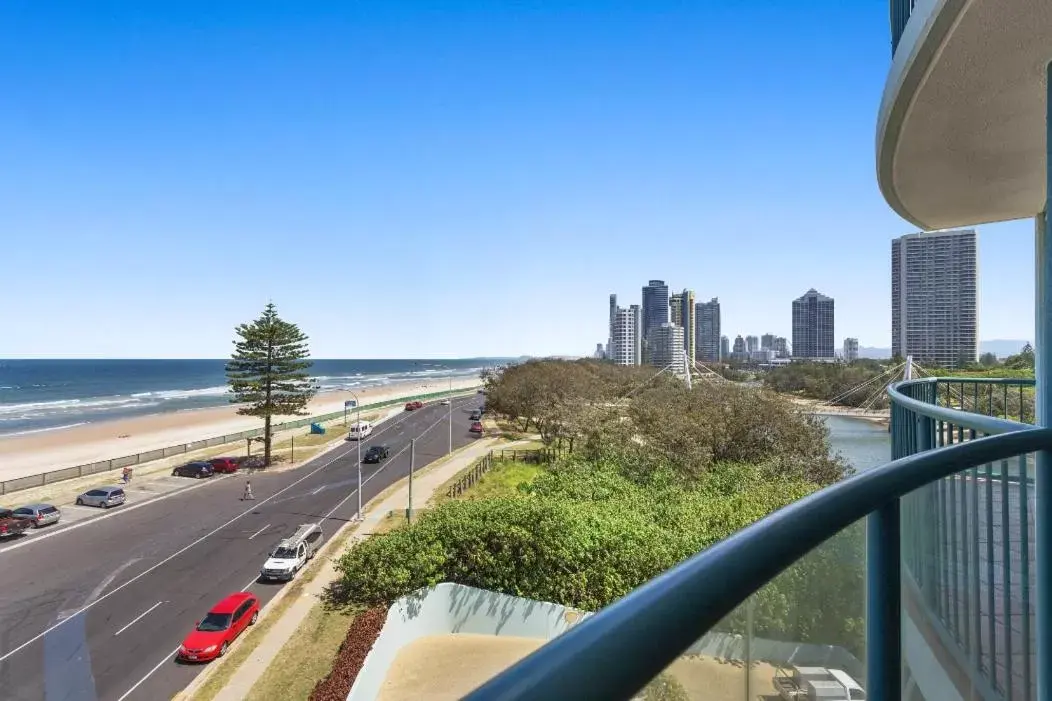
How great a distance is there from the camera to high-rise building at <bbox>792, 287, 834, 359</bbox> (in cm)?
9788

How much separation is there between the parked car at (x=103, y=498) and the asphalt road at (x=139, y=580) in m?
1.00

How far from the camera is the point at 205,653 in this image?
9938 millimetres

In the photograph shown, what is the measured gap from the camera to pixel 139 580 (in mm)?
13594

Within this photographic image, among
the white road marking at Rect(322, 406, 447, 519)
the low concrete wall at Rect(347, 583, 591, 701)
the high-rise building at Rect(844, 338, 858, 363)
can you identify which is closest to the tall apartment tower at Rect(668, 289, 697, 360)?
the high-rise building at Rect(844, 338, 858, 363)

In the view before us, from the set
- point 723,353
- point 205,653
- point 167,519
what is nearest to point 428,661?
point 205,653

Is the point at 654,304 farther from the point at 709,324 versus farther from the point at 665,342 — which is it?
the point at 665,342

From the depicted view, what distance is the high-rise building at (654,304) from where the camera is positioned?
115675mm

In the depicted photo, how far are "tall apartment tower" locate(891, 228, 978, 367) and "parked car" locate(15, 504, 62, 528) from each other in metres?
53.7

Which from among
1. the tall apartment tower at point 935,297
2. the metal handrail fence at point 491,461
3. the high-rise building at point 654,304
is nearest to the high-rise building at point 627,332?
the high-rise building at point 654,304

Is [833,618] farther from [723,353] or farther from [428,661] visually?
[723,353]

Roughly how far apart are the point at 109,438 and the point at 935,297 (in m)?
63.7

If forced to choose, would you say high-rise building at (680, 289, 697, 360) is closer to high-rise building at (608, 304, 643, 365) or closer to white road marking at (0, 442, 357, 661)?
high-rise building at (608, 304, 643, 365)

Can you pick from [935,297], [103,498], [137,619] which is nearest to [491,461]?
A: [103,498]

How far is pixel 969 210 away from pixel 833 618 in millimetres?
4456
